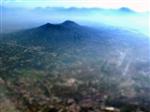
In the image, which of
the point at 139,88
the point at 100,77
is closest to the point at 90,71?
the point at 100,77

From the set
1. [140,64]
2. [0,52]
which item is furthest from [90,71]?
[0,52]

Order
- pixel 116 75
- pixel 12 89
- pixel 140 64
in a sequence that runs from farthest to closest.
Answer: pixel 140 64
pixel 116 75
pixel 12 89

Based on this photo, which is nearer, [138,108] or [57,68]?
[138,108]

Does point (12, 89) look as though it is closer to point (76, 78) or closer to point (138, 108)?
point (76, 78)

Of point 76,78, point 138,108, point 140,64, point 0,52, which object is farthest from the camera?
point 0,52

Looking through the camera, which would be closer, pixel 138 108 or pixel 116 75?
pixel 138 108

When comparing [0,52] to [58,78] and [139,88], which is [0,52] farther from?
[139,88]

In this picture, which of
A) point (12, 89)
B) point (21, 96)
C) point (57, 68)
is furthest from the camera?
point (57, 68)

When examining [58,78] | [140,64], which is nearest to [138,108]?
[58,78]

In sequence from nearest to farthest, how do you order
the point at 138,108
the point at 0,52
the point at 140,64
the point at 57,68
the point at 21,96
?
the point at 138,108 < the point at 21,96 < the point at 57,68 < the point at 140,64 < the point at 0,52
